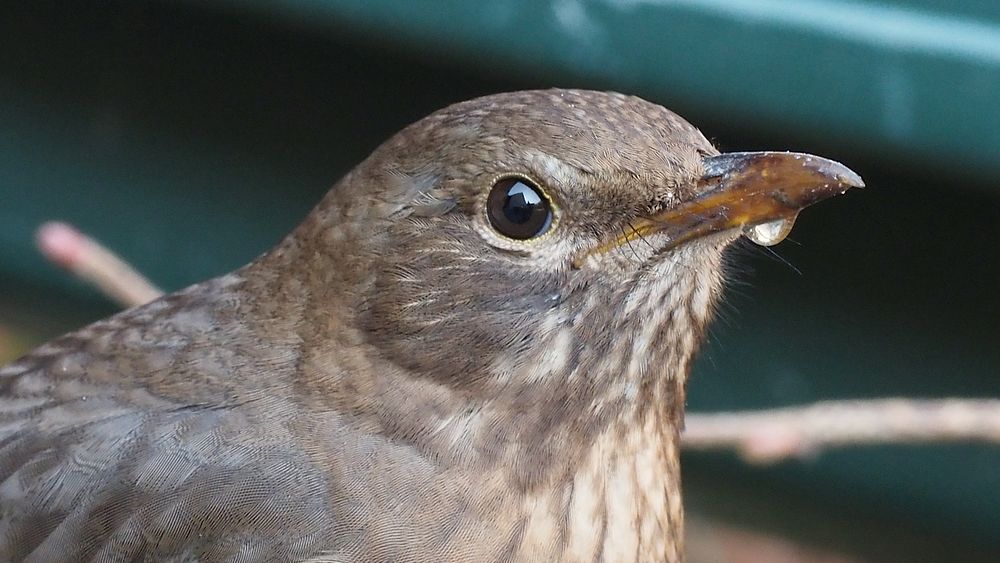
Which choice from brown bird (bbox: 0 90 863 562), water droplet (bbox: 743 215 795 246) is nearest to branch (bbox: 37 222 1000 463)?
brown bird (bbox: 0 90 863 562)

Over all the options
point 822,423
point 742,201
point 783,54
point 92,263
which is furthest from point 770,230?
point 783,54

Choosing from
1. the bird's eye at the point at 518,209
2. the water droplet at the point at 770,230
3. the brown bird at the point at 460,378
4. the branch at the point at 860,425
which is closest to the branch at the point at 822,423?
the branch at the point at 860,425

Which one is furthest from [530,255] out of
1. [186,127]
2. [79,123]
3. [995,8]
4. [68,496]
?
[79,123]

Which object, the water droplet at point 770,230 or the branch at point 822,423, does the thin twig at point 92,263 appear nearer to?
the branch at point 822,423

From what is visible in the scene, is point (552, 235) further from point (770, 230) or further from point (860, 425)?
point (860, 425)

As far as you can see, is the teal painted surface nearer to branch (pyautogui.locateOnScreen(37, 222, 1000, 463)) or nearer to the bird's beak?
branch (pyautogui.locateOnScreen(37, 222, 1000, 463))

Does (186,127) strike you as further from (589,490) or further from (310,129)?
(589,490)

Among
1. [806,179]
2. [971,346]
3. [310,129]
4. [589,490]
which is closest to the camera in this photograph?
[806,179]
